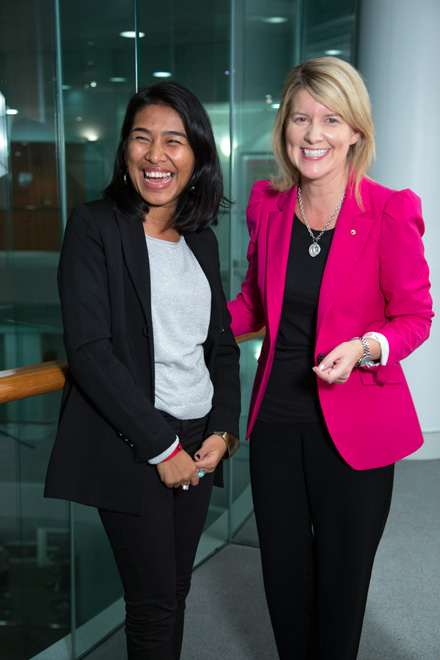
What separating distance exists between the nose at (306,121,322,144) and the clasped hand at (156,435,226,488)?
845mm

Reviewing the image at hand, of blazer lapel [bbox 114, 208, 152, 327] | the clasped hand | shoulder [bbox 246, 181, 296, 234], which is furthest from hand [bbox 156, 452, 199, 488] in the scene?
shoulder [bbox 246, 181, 296, 234]

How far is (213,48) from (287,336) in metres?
2.43

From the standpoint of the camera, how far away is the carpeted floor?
273 cm

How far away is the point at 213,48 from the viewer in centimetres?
371

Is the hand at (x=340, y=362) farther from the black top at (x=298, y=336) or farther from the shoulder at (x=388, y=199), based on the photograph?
the shoulder at (x=388, y=199)

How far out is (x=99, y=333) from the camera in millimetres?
1508

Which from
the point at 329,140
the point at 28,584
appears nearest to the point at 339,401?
the point at 329,140

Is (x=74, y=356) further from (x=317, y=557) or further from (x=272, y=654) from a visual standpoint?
(x=272, y=654)

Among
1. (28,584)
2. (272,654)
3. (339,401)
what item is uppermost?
(339,401)

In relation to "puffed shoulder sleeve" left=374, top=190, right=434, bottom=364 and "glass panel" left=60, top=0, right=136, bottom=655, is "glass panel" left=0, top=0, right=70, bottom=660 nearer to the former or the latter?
"glass panel" left=60, top=0, right=136, bottom=655

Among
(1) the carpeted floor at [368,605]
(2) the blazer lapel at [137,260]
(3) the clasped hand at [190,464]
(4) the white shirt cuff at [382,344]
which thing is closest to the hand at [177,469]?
(3) the clasped hand at [190,464]

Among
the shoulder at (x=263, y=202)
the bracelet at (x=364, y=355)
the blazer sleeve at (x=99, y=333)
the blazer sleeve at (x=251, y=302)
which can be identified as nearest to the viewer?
the blazer sleeve at (x=99, y=333)

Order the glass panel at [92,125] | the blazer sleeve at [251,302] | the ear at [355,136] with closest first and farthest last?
the ear at [355,136] → the blazer sleeve at [251,302] → the glass panel at [92,125]

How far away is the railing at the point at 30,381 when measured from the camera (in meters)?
1.66
